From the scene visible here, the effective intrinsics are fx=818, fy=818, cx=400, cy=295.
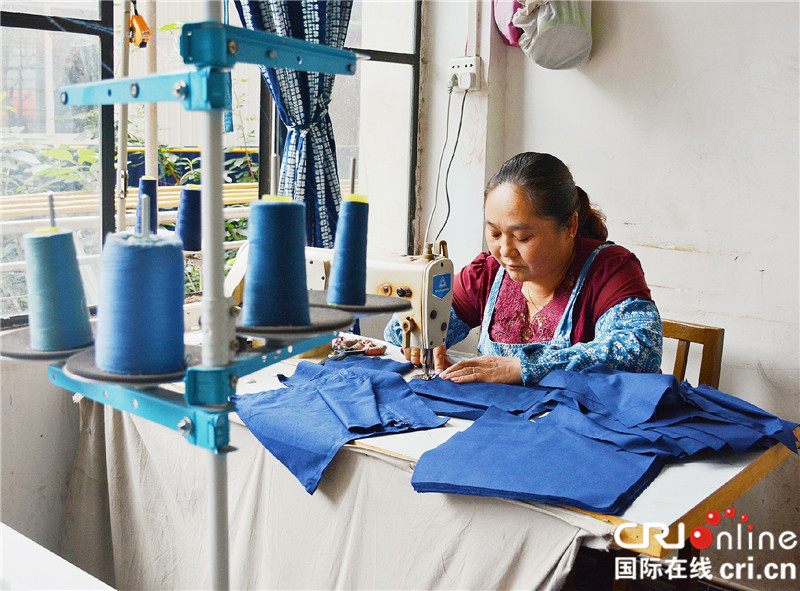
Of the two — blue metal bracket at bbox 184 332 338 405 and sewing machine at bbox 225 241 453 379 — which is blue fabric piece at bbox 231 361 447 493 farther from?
blue metal bracket at bbox 184 332 338 405

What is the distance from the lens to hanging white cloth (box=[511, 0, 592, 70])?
8.97 ft

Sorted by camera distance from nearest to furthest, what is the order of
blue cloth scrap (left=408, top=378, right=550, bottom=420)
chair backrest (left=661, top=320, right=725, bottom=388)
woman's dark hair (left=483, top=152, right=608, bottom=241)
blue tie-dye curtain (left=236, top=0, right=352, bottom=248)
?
blue cloth scrap (left=408, top=378, right=550, bottom=420)
woman's dark hair (left=483, top=152, right=608, bottom=241)
chair backrest (left=661, top=320, right=725, bottom=388)
blue tie-dye curtain (left=236, top=0, right=352, bottom=248)

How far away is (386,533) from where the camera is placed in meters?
1.62

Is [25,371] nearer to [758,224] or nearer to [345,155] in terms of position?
[345,155]

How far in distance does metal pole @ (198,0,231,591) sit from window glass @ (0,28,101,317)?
1.47 m

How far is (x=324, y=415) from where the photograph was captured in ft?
5.76

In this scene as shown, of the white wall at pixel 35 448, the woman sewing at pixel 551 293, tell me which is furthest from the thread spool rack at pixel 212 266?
the white wall at pixel 35 448

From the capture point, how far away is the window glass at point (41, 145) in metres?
2.27

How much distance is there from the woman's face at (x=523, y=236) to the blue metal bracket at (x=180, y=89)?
1260mm

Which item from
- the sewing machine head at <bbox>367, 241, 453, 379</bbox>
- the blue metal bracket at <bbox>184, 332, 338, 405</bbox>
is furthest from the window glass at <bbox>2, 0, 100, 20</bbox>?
the blue metal bracket at <bbox>184, 332, 338, 405</bbox>

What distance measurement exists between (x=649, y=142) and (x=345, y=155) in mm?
1238

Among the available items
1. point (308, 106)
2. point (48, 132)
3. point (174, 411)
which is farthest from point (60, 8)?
point (174, 411)

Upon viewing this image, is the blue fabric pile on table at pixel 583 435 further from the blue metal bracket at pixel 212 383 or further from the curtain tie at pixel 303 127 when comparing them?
the curtain tie at pixel 303 127

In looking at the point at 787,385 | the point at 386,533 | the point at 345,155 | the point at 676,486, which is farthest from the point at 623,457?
the point at 345,155
